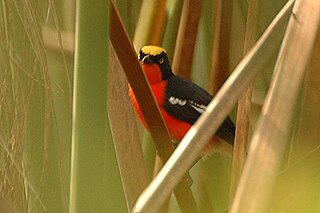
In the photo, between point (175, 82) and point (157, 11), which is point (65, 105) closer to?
point (157, 11)

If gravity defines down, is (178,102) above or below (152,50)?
below

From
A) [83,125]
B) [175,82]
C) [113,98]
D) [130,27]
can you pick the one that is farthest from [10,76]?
[175,82]

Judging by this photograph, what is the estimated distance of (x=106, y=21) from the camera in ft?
2.14

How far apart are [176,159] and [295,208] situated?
25cm

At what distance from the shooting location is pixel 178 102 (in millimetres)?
1656

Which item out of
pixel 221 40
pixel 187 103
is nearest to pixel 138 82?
pixel 221 40

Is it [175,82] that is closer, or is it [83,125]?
[83,125]

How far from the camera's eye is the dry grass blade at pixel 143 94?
80 cm

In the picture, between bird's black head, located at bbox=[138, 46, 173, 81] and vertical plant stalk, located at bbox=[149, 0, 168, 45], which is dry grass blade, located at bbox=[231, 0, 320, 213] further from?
bird's black head, located at bbox=[138, 46, 173, 81]

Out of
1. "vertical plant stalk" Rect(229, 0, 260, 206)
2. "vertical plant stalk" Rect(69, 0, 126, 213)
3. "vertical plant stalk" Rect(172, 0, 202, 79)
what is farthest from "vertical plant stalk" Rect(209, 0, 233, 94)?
"vertical plant stalk" Rect(69, 0, 126, 213)

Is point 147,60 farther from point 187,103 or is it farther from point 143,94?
point 143,94

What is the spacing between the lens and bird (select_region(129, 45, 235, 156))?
4.94 feet

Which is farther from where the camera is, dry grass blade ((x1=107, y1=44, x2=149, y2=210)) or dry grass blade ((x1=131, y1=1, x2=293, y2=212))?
dry grass blade ((x1=107, y1=44, x2=149, y2=210))

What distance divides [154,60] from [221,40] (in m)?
0.30
